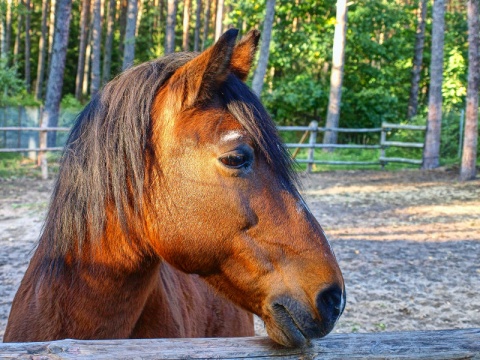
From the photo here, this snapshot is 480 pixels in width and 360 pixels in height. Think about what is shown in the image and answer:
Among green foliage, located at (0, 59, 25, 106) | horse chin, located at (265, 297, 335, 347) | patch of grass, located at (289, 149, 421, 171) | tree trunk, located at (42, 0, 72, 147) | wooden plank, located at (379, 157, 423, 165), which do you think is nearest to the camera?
horse chin, located at (265, 297, 335, 347)

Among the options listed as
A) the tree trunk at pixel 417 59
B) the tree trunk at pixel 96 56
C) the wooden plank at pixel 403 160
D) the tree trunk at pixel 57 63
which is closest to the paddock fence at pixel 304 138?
the wooden plank at pixel 403 160

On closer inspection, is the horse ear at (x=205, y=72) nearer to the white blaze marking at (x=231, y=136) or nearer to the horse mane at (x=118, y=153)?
the horse mane at (x=118, y=153)

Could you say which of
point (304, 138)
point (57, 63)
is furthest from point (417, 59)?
point (57, 63)

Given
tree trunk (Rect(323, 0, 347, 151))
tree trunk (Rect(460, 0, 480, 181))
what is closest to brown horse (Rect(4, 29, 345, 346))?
tree trunk (Rect(460, 0, 480, 181))

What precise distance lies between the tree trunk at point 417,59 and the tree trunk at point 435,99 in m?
8.13

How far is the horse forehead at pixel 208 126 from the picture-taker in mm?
2049

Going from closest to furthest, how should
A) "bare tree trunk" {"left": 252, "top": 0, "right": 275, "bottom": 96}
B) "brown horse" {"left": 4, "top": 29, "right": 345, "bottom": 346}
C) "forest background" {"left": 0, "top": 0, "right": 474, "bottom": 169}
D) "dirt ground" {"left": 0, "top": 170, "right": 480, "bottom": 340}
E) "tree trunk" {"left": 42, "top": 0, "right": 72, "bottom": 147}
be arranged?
Result: "brown horse" {"left": 4, "top": 29, "right": 345, "bottom": 346} < "dirt ground" {"left": 0, "top": 170, "right": 480, "bottom": 340} < "tree trunk" {"left": 42, "top": 0, "right": 72, "bottom": 147} < "bare tree trunk" {"left": 252, "top": 0, "right": 275, "bottom": 96} < "forest background" {"left": 0, "top": 0, "right": 474, "bottom": 169}

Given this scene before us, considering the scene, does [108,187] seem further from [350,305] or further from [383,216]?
[383,216]

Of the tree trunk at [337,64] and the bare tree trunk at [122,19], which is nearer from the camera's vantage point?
the tree trunk at [337,64]

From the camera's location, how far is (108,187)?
2.17 m

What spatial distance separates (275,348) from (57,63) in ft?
51.5

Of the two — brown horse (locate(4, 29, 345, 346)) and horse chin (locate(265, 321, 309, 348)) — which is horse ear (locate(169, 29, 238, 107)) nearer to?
brown horse (locate(4, 29, 345, 346))

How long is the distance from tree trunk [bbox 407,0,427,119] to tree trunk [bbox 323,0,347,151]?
7.09 meters

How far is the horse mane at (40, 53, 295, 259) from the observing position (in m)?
2.11
